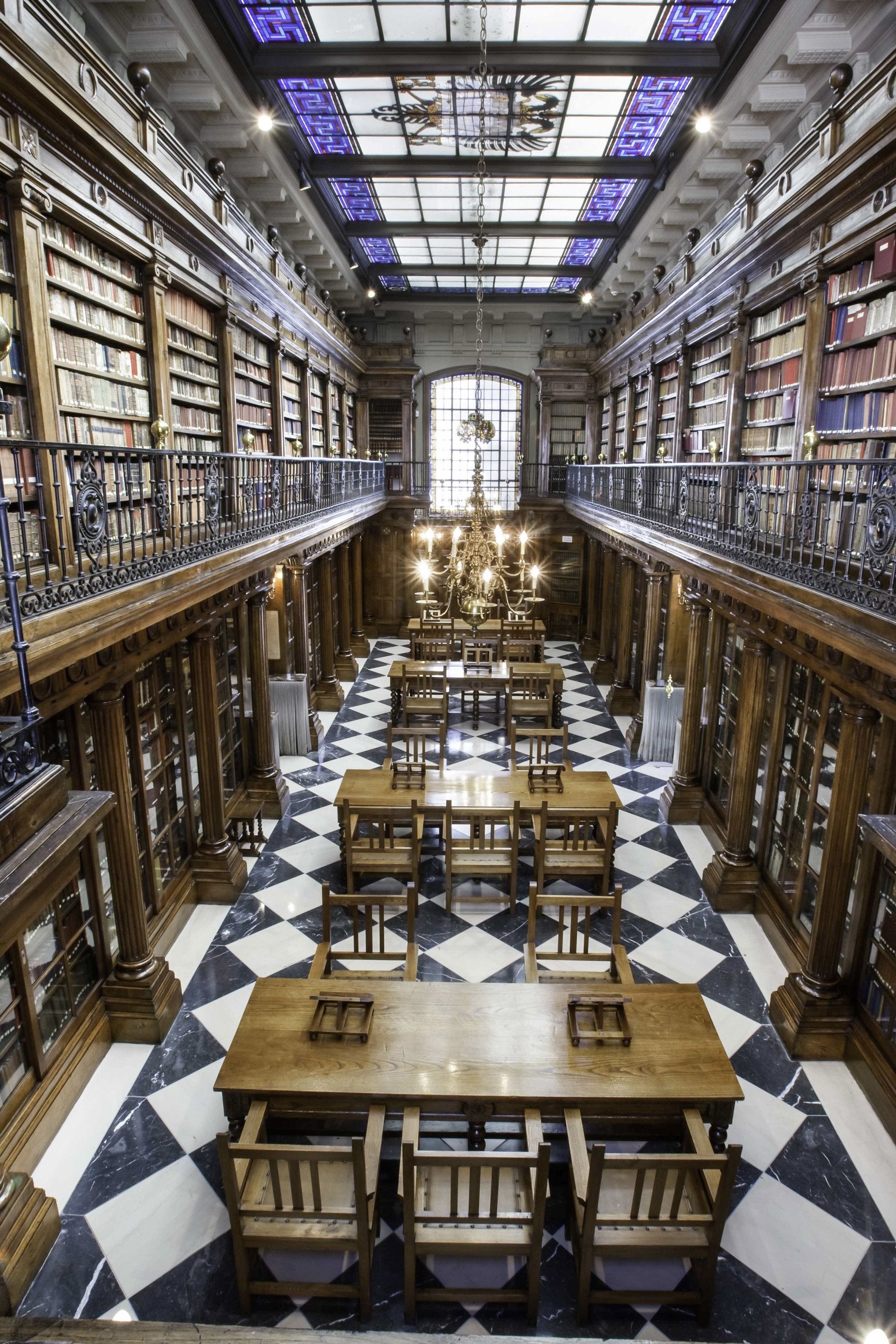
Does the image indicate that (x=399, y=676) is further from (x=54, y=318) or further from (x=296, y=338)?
(x=54, y=318)

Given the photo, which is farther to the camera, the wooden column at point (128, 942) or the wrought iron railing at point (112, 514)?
the wooden column at point (128, 942)

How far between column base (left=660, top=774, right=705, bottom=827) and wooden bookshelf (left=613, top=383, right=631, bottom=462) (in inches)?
213

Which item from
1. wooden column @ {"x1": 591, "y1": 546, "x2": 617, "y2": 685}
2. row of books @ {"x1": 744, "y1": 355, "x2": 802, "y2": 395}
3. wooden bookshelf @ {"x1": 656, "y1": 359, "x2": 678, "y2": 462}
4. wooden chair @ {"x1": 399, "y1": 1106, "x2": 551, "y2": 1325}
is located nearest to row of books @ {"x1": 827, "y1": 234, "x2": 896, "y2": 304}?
row of books @ {"x1": 744, "y1": 355, "x2": 802, "y2": 395}

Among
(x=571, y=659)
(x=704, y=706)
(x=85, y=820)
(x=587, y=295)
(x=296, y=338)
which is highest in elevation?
(x=587, y=295)

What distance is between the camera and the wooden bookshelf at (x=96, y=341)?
3.83m

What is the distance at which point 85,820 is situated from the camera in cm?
134

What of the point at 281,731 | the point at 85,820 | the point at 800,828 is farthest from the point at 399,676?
the point at 85,820

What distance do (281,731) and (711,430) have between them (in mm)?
4964

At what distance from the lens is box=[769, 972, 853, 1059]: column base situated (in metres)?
3.92

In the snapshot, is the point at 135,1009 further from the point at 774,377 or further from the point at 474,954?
the point at 774,377

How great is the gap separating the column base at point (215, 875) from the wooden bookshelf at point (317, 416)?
5544 millimetres

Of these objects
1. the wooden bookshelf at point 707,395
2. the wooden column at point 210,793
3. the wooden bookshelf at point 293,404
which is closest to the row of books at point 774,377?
the wooden bookshelf at point 707,395

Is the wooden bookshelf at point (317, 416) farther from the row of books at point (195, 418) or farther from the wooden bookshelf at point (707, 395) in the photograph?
the wooden bookshelf at point (707, 395)

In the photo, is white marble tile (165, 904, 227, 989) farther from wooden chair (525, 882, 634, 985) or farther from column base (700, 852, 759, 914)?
column base (700, 852, 759, 914)
